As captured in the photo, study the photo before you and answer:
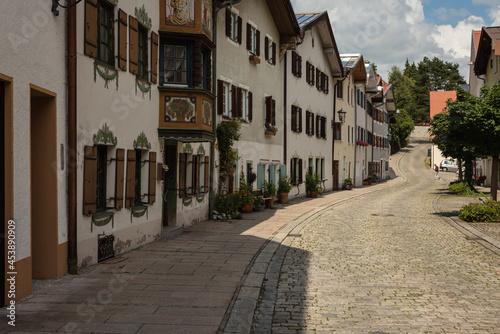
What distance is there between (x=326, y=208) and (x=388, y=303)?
16442 mm

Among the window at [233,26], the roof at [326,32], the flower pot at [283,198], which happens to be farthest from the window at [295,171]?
the window at [233,26]

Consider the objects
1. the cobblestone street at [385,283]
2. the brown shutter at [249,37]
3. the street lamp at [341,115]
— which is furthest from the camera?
the street lamp at [341,115]

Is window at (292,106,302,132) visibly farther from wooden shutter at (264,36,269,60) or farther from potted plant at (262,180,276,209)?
potted plant at (262,180,276,209)

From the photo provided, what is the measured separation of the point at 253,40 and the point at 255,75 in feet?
4.49

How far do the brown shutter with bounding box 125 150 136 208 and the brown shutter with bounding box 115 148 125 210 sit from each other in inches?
12.4

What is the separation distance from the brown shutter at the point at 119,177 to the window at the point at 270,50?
13970mm

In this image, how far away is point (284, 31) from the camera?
25906mm

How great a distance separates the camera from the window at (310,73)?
31.0 meters

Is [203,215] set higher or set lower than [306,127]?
lower

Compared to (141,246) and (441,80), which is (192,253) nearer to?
(141,246)

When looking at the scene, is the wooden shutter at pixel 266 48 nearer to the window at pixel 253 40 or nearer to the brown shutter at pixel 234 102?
the window at pixel 253 40

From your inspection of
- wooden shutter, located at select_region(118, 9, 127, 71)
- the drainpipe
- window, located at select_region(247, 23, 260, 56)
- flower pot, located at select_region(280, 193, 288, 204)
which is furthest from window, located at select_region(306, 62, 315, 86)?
the drainpipe

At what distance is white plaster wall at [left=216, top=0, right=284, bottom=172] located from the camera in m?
19.1

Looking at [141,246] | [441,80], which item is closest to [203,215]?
[141,246]
